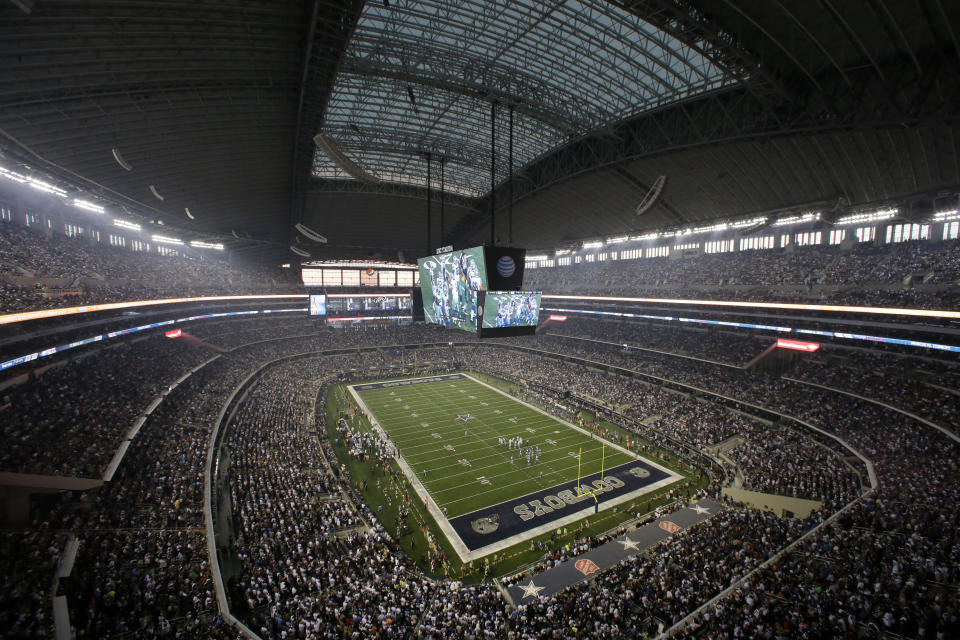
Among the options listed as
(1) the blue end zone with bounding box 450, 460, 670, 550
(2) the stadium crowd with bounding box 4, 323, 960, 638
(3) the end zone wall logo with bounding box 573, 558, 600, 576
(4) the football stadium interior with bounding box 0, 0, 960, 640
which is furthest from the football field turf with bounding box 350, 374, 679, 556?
(2) the stadium crowd with bounding box 4, 323, 960, 638

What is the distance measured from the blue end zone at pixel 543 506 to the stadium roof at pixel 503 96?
15.8 m

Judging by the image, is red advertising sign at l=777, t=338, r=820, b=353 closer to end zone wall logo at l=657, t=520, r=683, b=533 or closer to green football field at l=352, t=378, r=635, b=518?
green football field at l=352, t=378, r=635, b=518

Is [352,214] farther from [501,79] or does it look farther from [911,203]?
[911,203]

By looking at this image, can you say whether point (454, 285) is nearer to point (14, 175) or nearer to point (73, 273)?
point (14, 175)

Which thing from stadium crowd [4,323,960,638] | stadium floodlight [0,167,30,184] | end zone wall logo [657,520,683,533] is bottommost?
end zone wall logo [657,520,683,533]

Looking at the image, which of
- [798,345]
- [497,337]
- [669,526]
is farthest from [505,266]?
[798,345]

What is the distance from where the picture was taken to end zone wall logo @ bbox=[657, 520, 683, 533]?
18712 mm

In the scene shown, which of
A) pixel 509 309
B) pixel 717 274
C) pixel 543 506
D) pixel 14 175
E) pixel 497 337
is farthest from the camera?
pixel 717 274

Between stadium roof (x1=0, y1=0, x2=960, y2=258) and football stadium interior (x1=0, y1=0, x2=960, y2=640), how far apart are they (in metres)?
0.18

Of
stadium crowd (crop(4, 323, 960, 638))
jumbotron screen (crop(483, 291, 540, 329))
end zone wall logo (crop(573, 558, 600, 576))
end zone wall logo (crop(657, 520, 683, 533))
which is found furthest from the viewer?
jumbotron screen (crop(483, 291, 540, 329))

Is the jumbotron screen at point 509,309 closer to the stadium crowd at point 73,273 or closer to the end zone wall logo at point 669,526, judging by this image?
the end zone wall logo at point 669,526

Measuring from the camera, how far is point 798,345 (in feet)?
104

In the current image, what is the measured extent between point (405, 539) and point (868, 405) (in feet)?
95.8

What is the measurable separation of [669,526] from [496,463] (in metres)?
11.4
